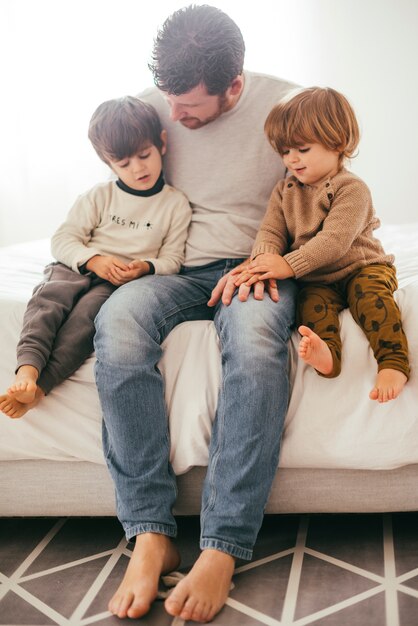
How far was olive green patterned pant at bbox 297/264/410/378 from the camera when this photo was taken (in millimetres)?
1217

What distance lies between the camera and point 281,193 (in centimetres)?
149

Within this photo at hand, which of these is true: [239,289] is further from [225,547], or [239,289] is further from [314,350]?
[225,547]

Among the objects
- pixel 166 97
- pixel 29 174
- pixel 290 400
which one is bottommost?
pixel 29 174

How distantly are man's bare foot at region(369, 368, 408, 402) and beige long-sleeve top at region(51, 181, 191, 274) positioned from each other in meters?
0.56

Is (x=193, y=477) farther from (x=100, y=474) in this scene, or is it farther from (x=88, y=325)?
(x=88, y=325)

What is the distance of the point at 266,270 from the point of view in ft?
4.37

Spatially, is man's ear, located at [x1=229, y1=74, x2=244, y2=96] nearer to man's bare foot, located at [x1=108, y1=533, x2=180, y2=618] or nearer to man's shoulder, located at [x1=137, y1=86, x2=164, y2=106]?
man's shoulder, located at [x1=137, y1=86, x2=164, y2=106]

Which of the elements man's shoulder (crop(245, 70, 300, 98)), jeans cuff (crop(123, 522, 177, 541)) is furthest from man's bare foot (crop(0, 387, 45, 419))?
man's shoulder (crop(245, 70, 300, 98))

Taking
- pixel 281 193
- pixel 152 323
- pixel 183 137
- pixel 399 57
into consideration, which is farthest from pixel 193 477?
pixel 399 57

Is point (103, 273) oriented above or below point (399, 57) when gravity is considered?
below

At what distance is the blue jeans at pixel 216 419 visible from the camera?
1.17 m

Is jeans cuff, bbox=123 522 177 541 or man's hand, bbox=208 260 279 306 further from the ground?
man's hand, bbox=208 260 279 306

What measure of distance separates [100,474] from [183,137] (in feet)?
2.62

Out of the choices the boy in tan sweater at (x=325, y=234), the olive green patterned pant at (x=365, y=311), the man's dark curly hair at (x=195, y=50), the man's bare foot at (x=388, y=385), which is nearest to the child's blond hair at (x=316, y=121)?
the boy in tan sweater at (x=325, y=234)
